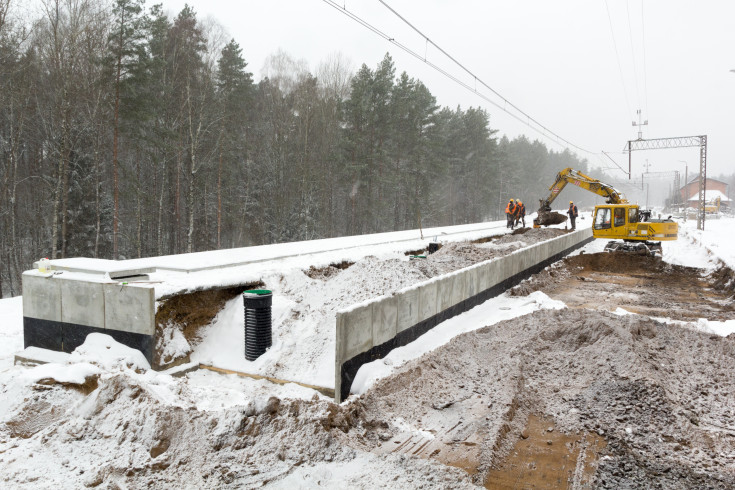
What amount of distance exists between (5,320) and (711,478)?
10.3 m

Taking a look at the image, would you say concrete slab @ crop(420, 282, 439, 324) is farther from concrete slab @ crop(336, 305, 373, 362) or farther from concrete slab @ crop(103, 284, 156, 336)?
concrete slab @ crop(103, 284, 156, 336)

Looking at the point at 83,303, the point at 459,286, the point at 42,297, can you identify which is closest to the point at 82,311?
the point at 83,303

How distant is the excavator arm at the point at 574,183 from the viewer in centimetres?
2430

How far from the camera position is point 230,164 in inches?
1330

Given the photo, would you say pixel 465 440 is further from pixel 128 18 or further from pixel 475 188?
pixel 475 188

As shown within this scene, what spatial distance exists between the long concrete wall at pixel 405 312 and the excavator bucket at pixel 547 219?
17752 millimetres

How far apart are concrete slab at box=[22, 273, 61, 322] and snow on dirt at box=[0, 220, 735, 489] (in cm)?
74

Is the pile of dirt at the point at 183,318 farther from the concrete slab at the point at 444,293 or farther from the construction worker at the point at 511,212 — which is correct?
the construction worker at the point at 511,212

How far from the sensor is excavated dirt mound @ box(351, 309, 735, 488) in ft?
13.8

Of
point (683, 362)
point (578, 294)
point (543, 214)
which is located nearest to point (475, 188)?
point (543, 214)

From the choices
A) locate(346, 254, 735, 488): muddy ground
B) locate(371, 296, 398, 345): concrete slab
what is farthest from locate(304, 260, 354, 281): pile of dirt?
locate(346, 254, 735, 488): muddy ground

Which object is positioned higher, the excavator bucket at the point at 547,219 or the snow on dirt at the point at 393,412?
the excavator bucket at the point at 547,219

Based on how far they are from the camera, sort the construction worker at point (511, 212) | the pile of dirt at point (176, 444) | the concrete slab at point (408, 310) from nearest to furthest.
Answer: the pile of dirt at point (176, 444) < the concrete slab at point (408, 310) < the construction worker at point (511, 212)

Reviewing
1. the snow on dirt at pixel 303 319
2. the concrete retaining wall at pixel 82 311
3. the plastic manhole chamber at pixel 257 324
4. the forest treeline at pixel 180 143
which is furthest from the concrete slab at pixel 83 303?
the forest treeline at pixel 180 143
